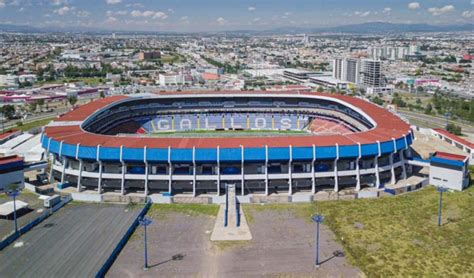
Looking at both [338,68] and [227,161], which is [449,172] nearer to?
[227,161]

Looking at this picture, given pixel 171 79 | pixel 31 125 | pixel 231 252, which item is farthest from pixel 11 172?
pixel 171 79

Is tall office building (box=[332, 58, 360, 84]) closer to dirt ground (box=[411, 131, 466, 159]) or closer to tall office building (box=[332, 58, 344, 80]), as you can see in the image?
tall office building (box=[332, 58, 344, 80])

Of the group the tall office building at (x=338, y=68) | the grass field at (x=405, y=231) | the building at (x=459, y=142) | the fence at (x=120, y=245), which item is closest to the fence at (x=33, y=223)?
the fence at (x=120, y=245)

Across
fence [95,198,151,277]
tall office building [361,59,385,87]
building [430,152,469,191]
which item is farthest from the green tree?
tall office building [361,59,385,87]

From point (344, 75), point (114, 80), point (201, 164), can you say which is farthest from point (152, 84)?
point (201, 164)

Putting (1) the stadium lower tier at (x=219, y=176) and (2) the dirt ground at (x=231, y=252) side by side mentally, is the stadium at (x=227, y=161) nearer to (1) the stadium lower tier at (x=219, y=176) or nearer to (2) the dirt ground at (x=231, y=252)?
(1) the stadium lower tier at (x=219, y=176)

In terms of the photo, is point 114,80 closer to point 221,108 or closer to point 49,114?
point 49,114
